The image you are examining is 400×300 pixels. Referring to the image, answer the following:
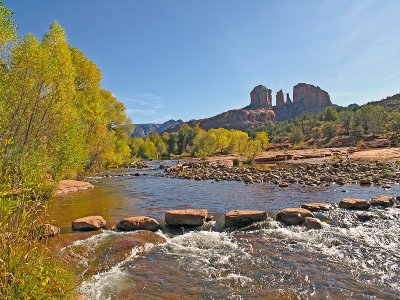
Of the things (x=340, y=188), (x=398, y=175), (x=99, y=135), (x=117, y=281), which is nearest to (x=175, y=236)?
(x=117, y=281)

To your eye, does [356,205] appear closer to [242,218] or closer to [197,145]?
[242,218]

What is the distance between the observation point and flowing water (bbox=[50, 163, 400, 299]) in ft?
26.6

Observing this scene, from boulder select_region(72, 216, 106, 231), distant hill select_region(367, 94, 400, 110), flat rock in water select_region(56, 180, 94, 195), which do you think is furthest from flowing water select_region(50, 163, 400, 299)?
distant hill select_region(367, 94, 400, 110)

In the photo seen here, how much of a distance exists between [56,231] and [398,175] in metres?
31.4

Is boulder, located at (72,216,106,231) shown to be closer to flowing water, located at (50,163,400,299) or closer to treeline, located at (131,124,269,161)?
flowing water, located at (50,163,400,299)

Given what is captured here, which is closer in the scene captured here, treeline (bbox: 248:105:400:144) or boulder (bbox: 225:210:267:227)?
boulder (bbox: 225:210:267:227)

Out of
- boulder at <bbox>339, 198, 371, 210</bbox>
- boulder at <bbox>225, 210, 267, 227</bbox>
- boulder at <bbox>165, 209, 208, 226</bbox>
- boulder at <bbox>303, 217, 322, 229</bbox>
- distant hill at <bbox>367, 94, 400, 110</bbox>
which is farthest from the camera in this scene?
distant hill at <bbox>367, 94, 400, 110</bbox>

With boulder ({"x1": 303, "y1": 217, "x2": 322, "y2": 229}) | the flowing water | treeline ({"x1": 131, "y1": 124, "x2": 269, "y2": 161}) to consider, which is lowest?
the flowing water

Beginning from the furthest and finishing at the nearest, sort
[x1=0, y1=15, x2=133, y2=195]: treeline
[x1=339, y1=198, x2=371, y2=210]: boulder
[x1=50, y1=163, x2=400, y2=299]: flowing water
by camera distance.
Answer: [x1=339, y1=198, x2=371, y2=210]: boulder, [x1=0, y1=15, x2=133, y2=195]: treeline, [x1=50, y1=163, x2=400, y2=299]: flowing water

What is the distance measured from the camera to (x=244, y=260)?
1027 cm

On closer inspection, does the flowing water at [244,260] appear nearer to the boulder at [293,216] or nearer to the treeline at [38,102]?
the boulder at [293,216]

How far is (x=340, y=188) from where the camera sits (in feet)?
83.2

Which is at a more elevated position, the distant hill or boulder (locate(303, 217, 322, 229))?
the distant hill

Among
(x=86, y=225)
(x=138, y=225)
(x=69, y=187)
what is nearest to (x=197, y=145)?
(x=69, y=187)
